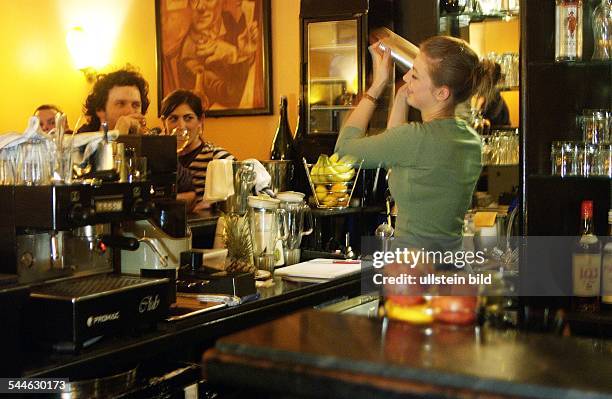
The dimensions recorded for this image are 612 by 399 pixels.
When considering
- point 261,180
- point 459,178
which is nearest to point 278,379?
point 459,178

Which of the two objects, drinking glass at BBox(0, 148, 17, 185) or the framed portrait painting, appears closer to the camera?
drinking glass at BBox(0, 148, 17, 185)

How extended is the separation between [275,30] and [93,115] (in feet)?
5.84

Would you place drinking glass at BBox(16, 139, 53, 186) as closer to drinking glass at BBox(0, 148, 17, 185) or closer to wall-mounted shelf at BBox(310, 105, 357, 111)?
drinking glass at BBox(0, 148, 17, 185)

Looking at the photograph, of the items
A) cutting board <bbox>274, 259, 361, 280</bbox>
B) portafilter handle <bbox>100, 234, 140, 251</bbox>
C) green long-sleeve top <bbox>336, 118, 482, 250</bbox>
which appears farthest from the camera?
cutting board <bbox>274, 259, 361, 280</bbox>

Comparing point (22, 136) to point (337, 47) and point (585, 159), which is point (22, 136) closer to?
point (585, 159)

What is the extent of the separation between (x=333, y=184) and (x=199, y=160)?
115 centimetres

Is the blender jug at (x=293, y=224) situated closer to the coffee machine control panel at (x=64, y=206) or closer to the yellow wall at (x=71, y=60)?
the coffee machine control panel at (x=64, y=206)

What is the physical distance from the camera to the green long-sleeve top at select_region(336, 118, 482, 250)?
258 centimetres

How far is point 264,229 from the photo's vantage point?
3260mm

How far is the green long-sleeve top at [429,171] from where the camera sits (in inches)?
101

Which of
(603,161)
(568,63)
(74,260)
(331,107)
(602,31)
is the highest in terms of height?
(602,31)

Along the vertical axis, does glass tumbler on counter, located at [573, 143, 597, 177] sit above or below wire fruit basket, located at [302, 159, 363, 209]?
above

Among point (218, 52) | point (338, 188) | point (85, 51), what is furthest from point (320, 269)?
point (85, 51)

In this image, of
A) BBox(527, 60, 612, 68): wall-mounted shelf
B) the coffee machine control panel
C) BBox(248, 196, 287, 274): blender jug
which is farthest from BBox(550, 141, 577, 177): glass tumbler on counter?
the coffee machine control panel
